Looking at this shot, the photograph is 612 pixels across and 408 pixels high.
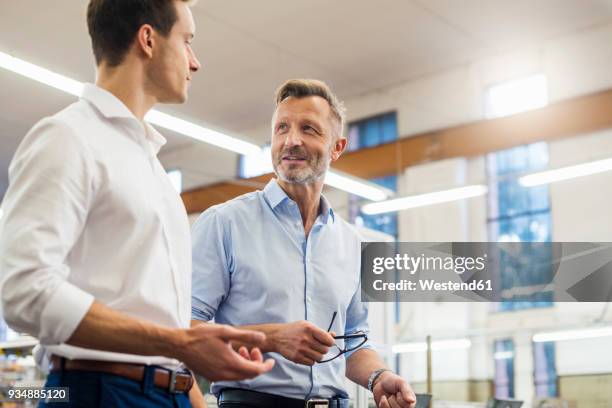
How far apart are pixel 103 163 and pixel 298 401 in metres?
0.90

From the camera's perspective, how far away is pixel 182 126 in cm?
721

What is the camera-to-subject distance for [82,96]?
1.36 m

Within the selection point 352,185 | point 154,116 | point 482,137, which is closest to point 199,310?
point 154,116

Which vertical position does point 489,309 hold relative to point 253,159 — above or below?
below

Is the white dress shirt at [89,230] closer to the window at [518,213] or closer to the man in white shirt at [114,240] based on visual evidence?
the man in white shirt at [114,240]

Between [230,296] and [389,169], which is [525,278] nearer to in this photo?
[389,169]

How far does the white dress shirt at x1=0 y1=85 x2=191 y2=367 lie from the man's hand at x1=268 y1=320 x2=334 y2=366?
30cm

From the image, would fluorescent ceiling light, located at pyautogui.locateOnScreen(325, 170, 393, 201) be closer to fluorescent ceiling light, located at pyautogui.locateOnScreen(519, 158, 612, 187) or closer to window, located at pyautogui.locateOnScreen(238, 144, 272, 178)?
fluorescent ceiling light, located at pyautogui.locateOnScreen(519, 158, 612, 187)

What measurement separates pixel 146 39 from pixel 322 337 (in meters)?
0.65

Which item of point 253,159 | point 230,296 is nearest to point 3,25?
point 253,159

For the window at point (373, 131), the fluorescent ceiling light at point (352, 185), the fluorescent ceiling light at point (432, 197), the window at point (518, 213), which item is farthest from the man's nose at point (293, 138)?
the window at point (373, 131)

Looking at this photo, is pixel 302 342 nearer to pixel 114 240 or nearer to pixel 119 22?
pixel 114 240

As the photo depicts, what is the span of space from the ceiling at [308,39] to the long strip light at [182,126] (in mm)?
1192

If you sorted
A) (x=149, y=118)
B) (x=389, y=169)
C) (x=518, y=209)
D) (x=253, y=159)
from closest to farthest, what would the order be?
1. (x=149, y=118)
2. (x=518, y=209)
3. (x=389, y=169)
4. (x=253, y=159)
